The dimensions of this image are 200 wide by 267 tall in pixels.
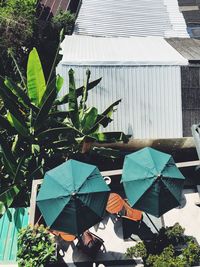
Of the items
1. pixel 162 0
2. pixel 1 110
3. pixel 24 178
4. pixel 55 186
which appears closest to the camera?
pixel 55 186

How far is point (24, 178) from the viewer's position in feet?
43.8

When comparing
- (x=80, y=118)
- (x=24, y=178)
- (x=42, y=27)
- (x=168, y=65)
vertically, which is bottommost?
(x=24, y=178)

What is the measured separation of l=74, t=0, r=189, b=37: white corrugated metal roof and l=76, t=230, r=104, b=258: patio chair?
10963 millimetres

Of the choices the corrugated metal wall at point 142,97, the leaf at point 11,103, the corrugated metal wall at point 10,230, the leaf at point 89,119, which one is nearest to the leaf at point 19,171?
the corrugated metal wall at point 10,230

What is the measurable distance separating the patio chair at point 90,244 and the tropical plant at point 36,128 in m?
2.67

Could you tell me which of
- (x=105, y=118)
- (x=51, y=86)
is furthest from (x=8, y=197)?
(x=105, y=118)

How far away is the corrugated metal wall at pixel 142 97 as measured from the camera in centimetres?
1486

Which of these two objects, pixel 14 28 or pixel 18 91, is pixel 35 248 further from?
pixel 14 28

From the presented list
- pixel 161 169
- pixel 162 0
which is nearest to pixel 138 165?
pixel 161 169

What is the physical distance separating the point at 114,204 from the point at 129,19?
10.8 metres

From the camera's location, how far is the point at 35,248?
33.8 ft

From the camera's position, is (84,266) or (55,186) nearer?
(55,186)

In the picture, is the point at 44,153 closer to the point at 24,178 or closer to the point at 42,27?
the point at 24,178

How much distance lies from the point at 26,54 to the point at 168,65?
7.98 metres
